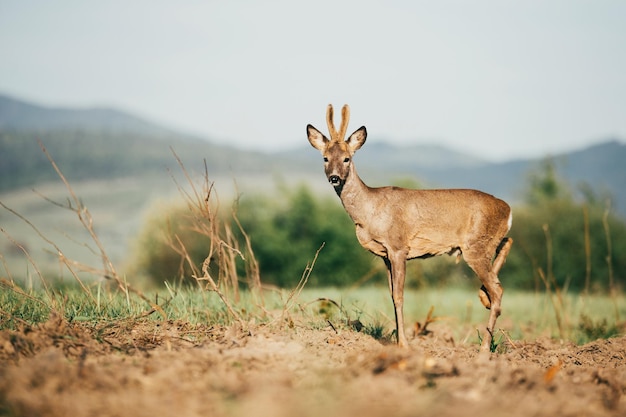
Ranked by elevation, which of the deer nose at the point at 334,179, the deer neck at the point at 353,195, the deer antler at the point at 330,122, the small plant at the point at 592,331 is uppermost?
the deer antler at the point at 330,122

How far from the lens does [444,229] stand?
8.91 metres

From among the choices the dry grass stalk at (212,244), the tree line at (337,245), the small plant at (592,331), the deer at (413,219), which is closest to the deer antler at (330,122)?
the deer at (413,219)

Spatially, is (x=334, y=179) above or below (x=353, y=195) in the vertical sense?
above

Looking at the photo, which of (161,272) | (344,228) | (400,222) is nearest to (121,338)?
(400,222)

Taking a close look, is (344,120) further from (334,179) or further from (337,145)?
(334,179)

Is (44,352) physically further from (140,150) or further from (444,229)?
(140,150)

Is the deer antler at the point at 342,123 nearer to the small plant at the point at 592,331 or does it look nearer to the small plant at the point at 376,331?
the small plant at the point at 376,331

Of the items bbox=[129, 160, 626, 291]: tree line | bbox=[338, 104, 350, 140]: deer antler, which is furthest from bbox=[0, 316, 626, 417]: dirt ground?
bbox=[129, 160, 626, 291]: tree line

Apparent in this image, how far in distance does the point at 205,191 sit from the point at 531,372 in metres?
4.60

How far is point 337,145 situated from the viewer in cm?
886

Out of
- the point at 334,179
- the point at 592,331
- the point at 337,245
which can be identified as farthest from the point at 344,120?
the point at 337,245

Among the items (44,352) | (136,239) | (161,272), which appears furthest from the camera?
(136,239)

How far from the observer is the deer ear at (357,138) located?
907 cm

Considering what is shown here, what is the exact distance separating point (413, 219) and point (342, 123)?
1691 mm
